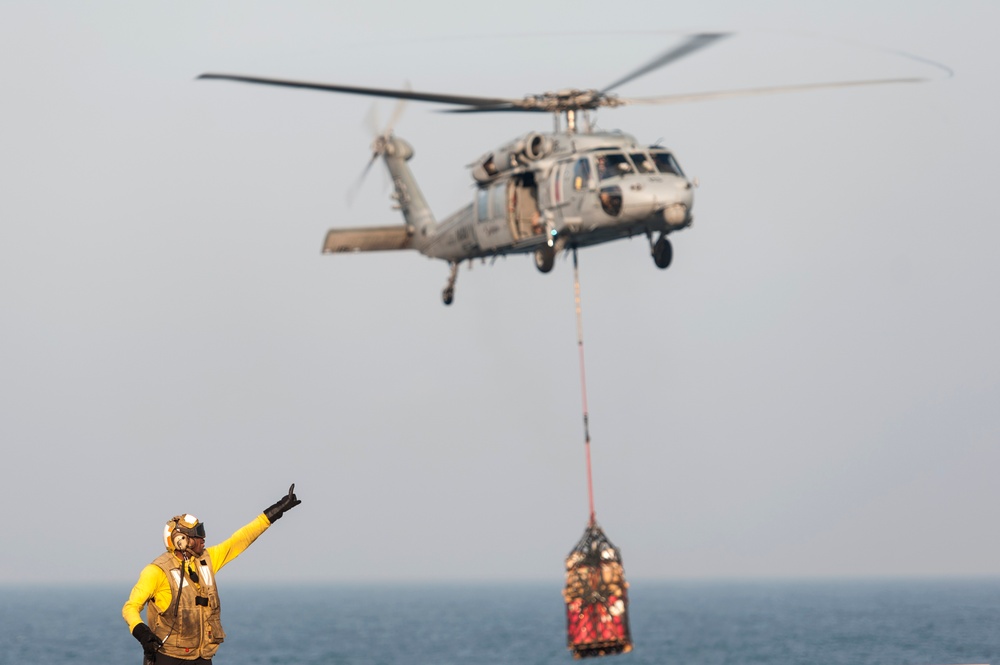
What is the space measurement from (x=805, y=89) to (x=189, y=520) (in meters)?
15.4

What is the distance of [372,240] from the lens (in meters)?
32.8

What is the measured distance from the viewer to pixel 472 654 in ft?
338

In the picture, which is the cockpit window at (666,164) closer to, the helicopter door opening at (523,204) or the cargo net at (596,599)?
the helicopter door opening at (523,204)

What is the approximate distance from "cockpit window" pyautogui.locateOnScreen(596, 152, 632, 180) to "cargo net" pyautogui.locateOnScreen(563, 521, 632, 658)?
8.57 meters

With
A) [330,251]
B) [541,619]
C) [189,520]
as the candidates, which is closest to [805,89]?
[330,251]

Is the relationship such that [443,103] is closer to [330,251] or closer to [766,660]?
[330,251]

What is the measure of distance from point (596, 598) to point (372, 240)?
16794 millimetres

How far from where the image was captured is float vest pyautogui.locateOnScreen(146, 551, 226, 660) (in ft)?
36.6

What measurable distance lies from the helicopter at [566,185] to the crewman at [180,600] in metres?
12.8

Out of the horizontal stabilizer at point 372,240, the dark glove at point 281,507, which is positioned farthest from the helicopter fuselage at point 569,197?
the dark glove at point 281,507

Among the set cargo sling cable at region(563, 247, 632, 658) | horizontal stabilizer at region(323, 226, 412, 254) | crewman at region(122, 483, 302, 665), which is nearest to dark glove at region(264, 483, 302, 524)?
crewman at region(122, 483, 302, 665)

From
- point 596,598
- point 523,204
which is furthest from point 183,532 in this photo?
point 523,204

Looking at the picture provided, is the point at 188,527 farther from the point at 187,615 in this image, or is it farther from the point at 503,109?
the point at 503,109

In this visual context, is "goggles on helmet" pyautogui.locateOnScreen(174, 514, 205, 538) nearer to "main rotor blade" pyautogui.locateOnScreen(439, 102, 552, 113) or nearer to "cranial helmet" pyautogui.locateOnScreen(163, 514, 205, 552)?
"cranial helmet" pyautogui.locateOnScreen(163, 514, 205, 552)
